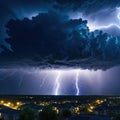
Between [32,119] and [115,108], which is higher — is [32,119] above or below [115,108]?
below

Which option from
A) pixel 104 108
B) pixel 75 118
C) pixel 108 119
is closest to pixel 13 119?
pixel 75 118

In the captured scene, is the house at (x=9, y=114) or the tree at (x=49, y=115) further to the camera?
the house at (x=9, y=114)

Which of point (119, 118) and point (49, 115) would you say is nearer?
point (119, 118)

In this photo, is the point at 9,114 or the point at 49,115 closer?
the point at 49,115

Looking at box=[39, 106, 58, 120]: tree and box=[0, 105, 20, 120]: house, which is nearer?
box=[39, 106, 58, 120]: tree

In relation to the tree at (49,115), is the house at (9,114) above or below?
above

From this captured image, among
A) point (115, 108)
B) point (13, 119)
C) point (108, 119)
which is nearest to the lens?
point (108, 119)

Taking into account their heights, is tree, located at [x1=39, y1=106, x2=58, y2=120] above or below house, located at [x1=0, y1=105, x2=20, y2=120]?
below

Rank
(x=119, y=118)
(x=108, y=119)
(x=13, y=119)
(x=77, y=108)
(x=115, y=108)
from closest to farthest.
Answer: (x=119, y=118) < (x=108, y=119) < (x=13, y=119) < (x=115, y=108) < (x=77, y=108)

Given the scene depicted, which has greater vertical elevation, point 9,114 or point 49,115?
point 9,114

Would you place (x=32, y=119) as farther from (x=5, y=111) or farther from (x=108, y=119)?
(x=5, y=111)
